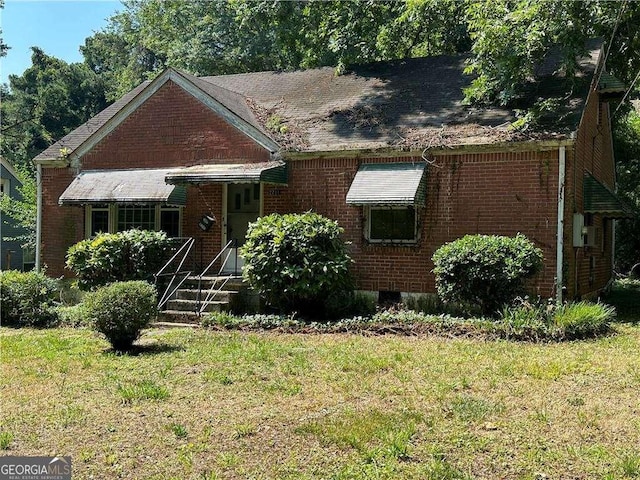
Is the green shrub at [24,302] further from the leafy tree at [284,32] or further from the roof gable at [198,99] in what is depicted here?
the leafy tree at [284,32]

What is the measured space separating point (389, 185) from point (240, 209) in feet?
12.8

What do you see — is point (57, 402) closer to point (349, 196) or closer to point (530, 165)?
point (349, 196)

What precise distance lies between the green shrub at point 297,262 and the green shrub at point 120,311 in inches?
114

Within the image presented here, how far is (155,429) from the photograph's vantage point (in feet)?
16.9

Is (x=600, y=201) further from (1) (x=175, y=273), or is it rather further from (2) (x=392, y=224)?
(1) (x=175, y=273)

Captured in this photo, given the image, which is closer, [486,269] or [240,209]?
[486,269]

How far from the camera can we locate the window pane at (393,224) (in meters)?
12.4

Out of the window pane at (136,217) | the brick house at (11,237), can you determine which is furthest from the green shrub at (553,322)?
the brick house at (11,237)

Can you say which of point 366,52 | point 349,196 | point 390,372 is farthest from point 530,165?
point 366,52

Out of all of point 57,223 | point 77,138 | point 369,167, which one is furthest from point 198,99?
point 57,223

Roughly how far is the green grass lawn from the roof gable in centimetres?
640

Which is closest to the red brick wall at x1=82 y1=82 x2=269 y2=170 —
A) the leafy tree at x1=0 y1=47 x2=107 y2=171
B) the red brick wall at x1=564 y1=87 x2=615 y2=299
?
the red brick wall at x1=564 y1=87 x2=615 y2=299

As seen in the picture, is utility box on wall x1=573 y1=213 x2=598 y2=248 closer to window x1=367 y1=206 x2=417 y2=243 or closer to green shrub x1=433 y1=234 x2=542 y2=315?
green shrub x1=433 y1=234 x2=542 y2=315

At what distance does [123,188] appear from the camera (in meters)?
14.2
